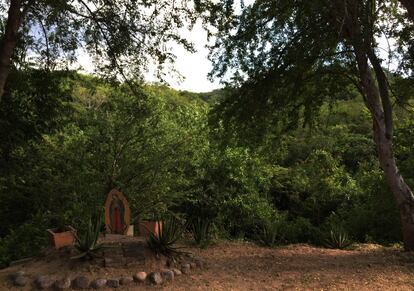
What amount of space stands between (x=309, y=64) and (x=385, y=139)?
231 centimetres

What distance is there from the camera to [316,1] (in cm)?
718

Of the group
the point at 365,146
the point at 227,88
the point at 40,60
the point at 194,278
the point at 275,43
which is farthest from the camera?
the point at 365,146

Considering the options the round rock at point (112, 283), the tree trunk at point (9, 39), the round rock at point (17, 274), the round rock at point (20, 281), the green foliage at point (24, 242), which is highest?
the tree trunk at point (9, 39)

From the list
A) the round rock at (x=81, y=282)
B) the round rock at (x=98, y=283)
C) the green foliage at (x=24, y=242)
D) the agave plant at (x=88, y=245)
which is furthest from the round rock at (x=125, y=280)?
the green foliage at (x=24, y=242)

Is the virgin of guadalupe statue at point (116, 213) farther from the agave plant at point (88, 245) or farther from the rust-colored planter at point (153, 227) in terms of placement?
the agave plant at point (88, 245)

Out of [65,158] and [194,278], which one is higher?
[65,158]

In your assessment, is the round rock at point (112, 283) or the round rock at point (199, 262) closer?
the round rock at point (112, 283)

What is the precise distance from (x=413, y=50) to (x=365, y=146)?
1578cm

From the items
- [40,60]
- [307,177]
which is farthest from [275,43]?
[307,177]

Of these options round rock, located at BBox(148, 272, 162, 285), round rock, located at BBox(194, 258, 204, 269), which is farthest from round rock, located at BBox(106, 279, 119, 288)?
round rock, located at BBox(194, 258, 204, 269)

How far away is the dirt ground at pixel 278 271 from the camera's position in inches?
264

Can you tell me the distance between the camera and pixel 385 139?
9.09 metres

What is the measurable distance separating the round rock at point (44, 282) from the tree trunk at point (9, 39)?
315 cm

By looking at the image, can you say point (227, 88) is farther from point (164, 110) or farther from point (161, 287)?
point (161, 287)
